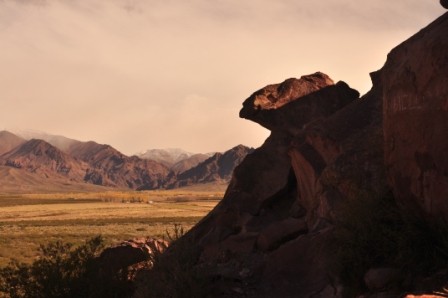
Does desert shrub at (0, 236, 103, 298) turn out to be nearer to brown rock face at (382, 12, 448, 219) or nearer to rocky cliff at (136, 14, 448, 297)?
rocky cliff at (136, 14, 448, 297)

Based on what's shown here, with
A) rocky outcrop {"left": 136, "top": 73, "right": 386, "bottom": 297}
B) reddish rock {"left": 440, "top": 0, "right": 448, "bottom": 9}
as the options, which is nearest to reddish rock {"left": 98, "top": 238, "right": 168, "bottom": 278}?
rocky outcrop {"left": 136, "top": 73, "right": 386, "bottom": 297}

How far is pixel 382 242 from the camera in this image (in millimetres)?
10719

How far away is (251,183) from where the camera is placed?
21172mm

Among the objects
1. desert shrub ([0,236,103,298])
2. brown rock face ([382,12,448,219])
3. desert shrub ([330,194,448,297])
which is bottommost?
desert shrub ([0,236,103,298])

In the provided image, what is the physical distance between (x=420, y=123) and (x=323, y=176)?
5.37 m

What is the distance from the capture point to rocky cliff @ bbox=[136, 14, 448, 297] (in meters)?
10.6

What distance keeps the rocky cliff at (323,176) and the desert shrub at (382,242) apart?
6cm

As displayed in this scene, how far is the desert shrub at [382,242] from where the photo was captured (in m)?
9.91

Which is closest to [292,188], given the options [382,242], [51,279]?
[51,279]

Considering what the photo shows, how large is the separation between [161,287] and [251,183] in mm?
9161

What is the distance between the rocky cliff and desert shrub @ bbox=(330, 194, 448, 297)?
6 cm

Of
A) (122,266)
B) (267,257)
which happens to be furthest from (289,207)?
(122,266)

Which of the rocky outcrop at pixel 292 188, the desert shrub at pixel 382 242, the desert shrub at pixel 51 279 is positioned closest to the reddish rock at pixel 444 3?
the rocky outcrop at pixel 292 188

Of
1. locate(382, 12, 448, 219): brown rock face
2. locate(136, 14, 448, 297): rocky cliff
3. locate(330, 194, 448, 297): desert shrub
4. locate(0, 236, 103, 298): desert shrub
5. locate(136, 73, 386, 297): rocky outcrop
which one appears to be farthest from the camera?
locate(0, 236, 103, 298): desert shrub
